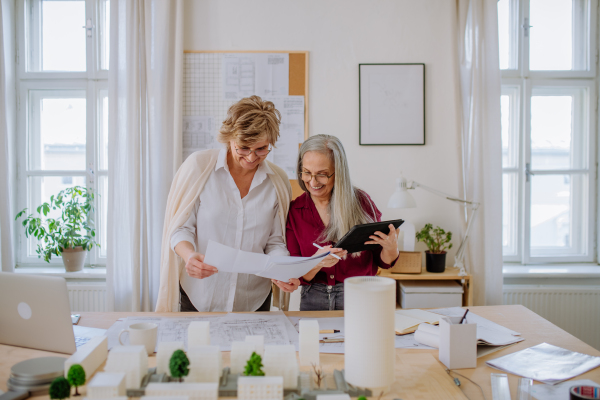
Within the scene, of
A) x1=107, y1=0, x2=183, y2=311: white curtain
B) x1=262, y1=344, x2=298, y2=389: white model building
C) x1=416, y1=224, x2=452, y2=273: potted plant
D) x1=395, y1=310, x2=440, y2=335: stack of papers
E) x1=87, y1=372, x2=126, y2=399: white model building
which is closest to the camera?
x1=87, y1=372, x2=126, y2=399: white model building

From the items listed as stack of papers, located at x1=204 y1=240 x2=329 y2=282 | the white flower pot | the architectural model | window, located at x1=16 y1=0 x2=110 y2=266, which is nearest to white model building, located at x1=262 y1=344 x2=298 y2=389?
the architectural model

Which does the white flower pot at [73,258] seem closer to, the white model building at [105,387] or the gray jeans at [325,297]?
the gray jeans at [325,297]

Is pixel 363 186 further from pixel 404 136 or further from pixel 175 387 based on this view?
pixel 175 387

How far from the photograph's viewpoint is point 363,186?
330 cm

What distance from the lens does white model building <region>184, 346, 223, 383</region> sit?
3.46 ft

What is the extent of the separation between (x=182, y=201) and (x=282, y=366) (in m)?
1.02

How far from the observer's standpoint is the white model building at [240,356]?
3.64ft

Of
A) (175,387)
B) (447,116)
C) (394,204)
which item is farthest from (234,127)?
(447,116)

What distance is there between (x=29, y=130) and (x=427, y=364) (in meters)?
3.60

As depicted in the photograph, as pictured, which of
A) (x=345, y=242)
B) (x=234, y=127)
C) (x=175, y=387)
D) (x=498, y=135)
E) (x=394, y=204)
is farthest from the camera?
(x=498, y=135)

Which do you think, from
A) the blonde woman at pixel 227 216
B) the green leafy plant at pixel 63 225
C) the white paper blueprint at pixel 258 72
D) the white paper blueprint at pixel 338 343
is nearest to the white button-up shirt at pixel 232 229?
the blonde woman at pixel 227 216

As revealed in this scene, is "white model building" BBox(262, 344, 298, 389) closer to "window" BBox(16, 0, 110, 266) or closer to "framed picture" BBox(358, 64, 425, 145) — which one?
"framed picture" BBox(358, 64, 425, 145)

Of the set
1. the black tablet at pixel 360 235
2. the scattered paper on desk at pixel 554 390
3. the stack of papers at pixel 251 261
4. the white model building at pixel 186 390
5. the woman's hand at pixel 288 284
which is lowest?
the scattered paper on desk at pixel 554 390

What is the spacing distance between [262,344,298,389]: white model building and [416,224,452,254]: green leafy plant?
2.16 meters
